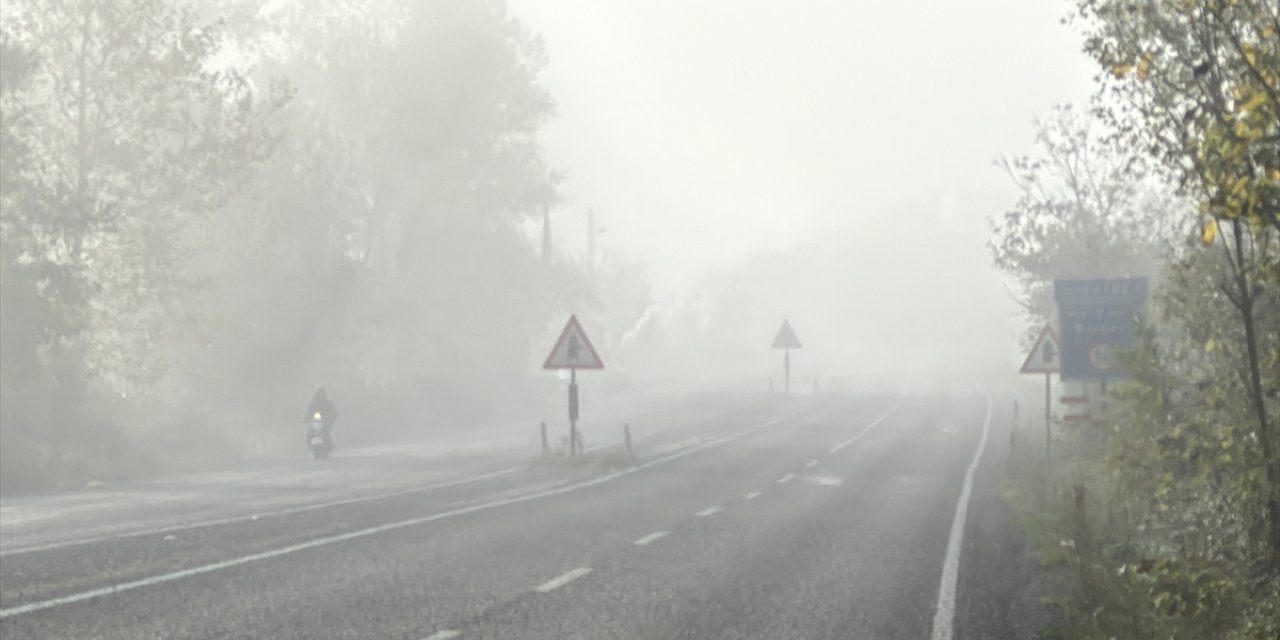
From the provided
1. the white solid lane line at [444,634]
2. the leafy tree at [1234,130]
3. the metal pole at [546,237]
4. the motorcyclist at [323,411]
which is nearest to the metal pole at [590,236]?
the metal pole at [546,237]

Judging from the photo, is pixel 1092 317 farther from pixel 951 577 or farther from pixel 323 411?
pixel 323 411

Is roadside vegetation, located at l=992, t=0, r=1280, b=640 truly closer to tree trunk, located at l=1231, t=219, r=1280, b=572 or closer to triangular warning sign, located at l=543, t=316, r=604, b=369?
tree trunk, located at l=1231, t=219, r=1280, b=572

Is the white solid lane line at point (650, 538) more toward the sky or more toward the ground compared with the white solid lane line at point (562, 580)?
more toward the ground

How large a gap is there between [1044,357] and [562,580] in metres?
19.3

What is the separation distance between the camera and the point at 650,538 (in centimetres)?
1775

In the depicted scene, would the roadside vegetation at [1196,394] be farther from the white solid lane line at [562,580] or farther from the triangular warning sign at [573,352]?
the triangular warning sign at [573,352]

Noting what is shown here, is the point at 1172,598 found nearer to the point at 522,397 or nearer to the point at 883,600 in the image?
the point at 883,600

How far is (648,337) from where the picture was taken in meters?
117

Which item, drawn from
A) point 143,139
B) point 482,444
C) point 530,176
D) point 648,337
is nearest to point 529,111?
point 530,176

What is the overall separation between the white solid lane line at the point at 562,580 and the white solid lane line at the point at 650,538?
8.26ft

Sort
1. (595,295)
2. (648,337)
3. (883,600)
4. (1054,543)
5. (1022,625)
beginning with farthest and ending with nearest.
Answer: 1. (648,337)
2. (595,295)
3. (1054,543)
4. (883,600)
5. (1022,625)

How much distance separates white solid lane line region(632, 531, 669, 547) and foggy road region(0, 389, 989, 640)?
0.05 metres

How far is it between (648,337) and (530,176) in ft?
181

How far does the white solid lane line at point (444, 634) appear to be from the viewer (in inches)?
407
